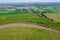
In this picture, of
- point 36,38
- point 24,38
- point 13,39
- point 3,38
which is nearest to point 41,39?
point 36,38

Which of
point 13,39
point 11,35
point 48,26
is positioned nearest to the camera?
point 13,39

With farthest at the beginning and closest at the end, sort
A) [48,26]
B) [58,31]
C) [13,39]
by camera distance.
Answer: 1. [48,26]
2. [58,31]
3. [13,39]

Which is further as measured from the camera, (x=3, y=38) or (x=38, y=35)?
(x=38, y=35)

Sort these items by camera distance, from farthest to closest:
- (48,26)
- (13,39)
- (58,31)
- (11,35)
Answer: (48,26), (58,31), (11,35), (13,39)

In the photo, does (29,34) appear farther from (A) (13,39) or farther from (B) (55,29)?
(B) (55,29)

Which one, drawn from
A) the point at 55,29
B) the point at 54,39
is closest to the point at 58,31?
the point at 55,29

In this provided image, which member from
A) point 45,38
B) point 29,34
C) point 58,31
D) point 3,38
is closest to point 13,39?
point 3,38

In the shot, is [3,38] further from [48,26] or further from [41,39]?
[48,26]

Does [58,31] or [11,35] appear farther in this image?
[58,31]

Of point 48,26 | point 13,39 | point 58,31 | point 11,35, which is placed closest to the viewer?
point 13,39
